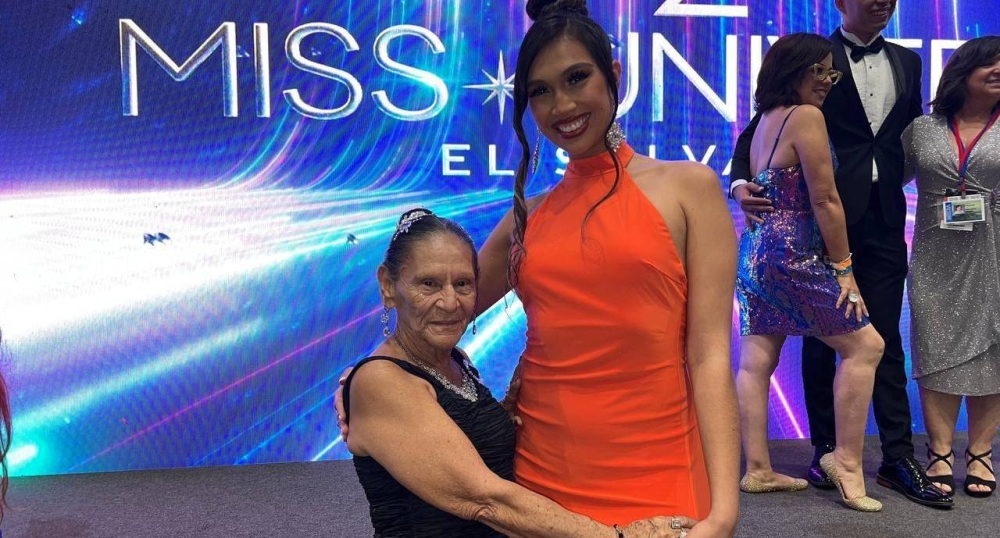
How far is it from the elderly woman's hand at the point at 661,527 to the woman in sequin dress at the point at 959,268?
92.2 inches

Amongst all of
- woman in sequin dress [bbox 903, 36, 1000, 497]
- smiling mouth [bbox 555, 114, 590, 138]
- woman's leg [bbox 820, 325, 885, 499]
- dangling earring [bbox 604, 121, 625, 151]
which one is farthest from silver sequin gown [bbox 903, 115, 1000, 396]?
smiling mouth [bbox 555, 114, 590, 138]

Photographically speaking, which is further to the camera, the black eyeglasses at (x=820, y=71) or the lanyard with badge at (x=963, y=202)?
the lanyard with badge at (x=963, y=202)

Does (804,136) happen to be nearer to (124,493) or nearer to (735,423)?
(735,423)

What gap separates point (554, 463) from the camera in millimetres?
1417

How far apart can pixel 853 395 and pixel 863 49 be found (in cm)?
134

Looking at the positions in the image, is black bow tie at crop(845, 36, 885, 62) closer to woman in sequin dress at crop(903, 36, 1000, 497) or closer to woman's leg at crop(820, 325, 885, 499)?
woman in sequin dress at crop(903, 36, 1000, 497)

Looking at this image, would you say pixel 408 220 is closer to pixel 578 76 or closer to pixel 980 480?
pixel 578 76

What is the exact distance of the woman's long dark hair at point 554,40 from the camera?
137cm

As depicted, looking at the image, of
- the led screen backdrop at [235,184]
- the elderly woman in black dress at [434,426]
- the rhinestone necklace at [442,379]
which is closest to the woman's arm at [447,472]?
the elderly woman in black dress at [434,426]

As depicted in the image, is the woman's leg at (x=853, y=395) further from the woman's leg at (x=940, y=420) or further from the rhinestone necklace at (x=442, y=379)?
the rhinestone necklace at (x=442, y=379)

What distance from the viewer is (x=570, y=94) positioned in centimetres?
138

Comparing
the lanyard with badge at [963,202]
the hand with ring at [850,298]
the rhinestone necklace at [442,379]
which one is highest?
the lanyard with badge at [963,202]

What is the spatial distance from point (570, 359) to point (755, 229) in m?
1.94

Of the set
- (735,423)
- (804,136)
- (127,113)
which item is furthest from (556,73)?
(127,113)
